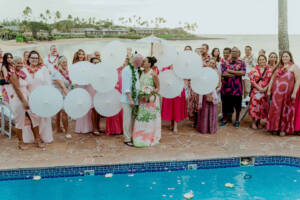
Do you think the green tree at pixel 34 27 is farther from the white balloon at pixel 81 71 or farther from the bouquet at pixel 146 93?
the bouquet at pixel 146 93

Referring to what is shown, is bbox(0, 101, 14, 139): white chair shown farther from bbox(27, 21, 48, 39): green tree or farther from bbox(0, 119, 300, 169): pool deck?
bbox(27, 21, 48, 39): green tree

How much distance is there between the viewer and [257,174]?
4.98 metres

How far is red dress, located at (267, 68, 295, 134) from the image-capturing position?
6066 millimetres

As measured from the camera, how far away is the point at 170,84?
18.8ft

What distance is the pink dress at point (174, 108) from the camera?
251 inches

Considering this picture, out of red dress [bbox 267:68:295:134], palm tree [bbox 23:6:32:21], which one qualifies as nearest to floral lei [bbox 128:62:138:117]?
red dress [bbox 267:68:295:134]

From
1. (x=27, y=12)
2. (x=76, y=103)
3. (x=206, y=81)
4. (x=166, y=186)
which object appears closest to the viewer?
(x=166, y=186)

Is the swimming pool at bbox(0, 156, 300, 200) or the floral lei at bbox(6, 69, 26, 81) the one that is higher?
the floral lei at bbox(6, 69, 26, 81)

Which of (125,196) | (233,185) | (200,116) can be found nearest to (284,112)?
(200,116)

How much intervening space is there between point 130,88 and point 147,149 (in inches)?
42.4

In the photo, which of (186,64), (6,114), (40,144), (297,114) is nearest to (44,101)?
(40,144)

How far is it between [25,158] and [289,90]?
482cm

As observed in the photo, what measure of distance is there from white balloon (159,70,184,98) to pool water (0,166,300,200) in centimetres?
148

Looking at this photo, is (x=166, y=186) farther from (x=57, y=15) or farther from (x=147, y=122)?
(x=57, y=15)
